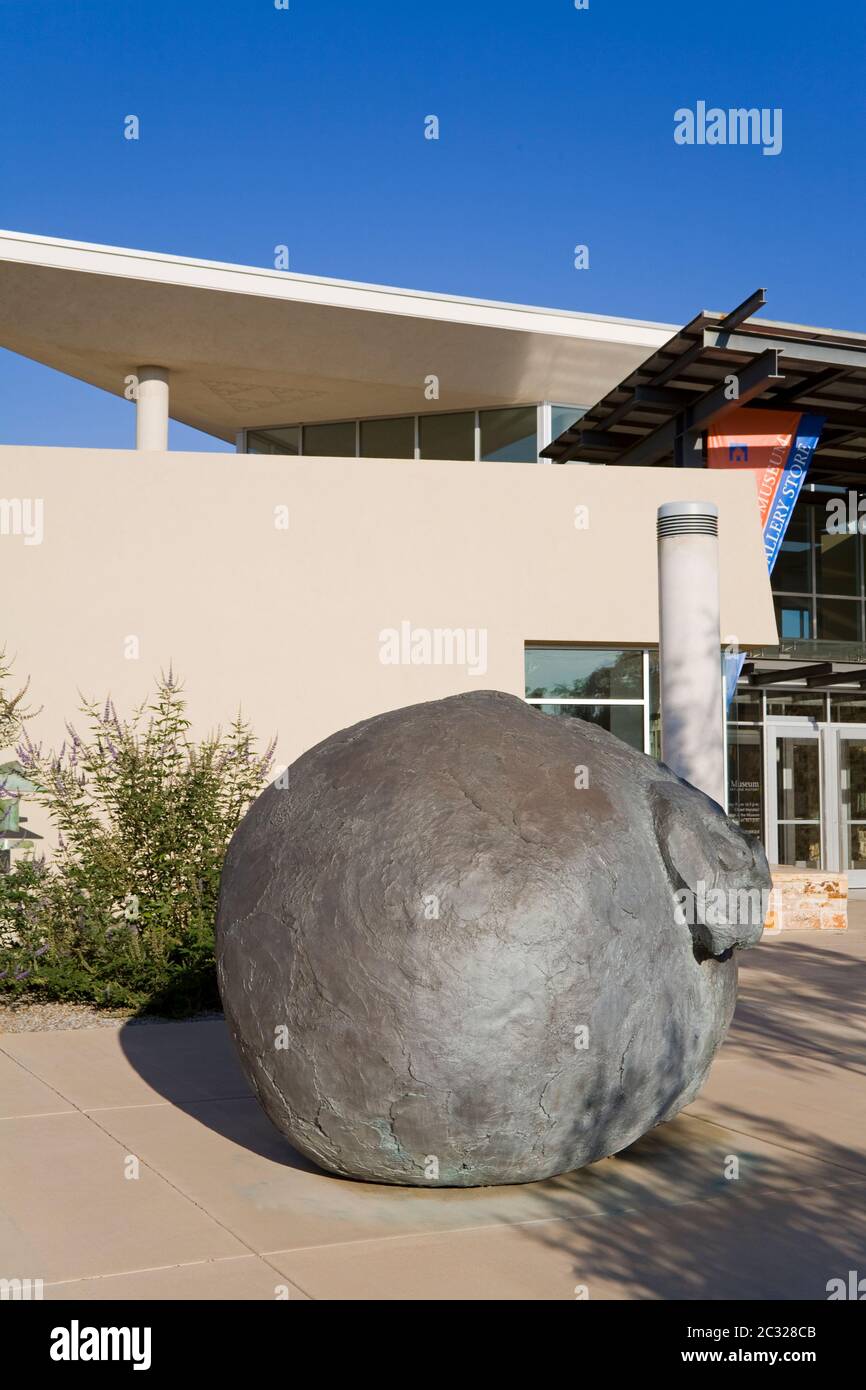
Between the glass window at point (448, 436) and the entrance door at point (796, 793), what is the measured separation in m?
7.44

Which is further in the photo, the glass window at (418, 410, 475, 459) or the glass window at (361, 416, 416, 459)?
the glass window at (361, 416, 416, 459)

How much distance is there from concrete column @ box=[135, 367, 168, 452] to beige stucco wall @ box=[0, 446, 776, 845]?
22.0 ft

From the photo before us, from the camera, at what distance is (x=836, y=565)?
21109mm

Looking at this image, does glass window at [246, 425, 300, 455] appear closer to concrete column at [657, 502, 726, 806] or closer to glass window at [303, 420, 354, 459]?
glass window at [303, 420, 354, 459]

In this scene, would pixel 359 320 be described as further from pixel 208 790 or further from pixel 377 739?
pixel 377 739

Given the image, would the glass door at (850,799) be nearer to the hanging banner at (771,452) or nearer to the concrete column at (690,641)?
the hanging banner at (771,452)

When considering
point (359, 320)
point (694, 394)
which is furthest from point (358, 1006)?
point (359, 320)

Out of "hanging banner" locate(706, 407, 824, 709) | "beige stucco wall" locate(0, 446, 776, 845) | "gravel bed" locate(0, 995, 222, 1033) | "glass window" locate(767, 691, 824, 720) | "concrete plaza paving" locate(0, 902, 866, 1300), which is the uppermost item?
"hanging banner" locate(706, 407, 824, 709)

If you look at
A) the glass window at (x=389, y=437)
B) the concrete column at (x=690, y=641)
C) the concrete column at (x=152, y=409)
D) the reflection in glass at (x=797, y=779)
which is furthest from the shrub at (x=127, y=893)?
the glass window at (x=389, y=437)

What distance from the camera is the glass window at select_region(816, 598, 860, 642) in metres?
20.9

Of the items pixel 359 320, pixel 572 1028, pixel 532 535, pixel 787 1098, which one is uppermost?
pixel 359 320

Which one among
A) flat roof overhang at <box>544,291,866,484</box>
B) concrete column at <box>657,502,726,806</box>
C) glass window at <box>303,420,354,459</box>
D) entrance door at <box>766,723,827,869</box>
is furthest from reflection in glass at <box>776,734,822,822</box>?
glass window at <box>303,420,354,459</box>

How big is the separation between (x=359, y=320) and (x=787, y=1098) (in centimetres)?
1531

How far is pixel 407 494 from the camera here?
14.0 m
